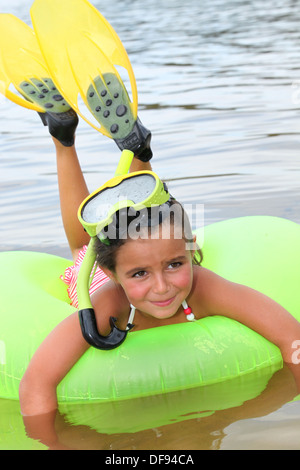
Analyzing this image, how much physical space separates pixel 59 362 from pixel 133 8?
1465 centimetres

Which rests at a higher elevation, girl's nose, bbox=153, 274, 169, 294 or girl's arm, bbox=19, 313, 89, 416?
girl's nose, bbox=153, 274, 169, 294

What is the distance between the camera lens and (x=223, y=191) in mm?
5074

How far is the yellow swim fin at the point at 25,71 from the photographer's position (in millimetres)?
3539

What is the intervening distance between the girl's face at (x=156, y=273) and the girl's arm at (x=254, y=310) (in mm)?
194

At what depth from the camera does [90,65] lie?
3.20 m

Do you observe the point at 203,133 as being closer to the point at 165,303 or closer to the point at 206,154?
the point at 206,154

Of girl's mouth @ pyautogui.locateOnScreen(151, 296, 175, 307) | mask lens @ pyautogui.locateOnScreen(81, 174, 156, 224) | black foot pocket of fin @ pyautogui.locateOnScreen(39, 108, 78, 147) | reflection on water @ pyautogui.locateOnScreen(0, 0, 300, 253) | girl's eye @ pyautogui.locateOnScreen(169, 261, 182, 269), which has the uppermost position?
mask lens @ pyautogui.locateOnScreen(81, 174, 156, 224)

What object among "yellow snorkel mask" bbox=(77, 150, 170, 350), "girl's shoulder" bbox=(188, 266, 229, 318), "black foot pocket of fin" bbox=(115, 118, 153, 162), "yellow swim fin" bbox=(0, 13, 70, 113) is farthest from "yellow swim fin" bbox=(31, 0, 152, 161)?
"girl's shoulder" bbox=(188, 266, 229, 318)

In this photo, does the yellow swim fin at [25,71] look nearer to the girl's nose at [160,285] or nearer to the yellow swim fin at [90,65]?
the yellow swim fin at [90,65]

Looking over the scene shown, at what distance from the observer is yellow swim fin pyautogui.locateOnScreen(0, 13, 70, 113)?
354 cm

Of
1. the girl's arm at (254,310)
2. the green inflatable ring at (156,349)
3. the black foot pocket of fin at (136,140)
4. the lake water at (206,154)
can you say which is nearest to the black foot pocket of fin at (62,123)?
the black foot pocket of fin at (136,140)

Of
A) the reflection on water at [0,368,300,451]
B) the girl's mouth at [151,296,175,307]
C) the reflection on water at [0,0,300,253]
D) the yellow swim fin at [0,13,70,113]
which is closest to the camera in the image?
the reflection on water at [0,368,300,451]

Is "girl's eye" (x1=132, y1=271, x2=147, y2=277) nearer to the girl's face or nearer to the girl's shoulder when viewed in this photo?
the girl's face
